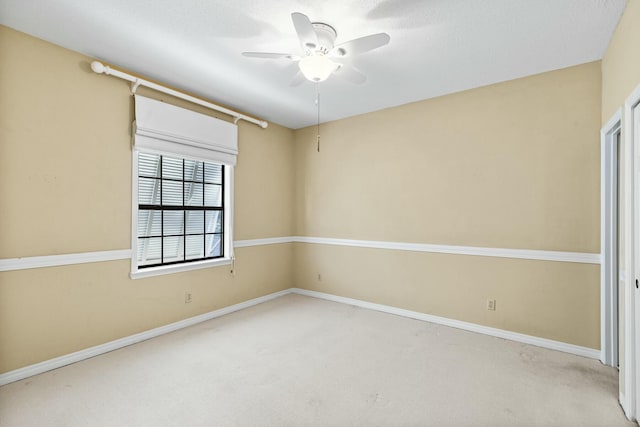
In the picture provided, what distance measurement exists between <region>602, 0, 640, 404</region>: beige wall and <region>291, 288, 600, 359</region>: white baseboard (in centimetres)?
68

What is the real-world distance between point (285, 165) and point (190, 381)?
10.7 feet

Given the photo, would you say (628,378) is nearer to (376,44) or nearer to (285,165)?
(376,44)

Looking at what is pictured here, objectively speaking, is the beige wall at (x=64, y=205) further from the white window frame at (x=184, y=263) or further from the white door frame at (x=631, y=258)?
the white door frame at (x=631, y=258)

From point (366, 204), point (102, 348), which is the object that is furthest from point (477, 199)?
point (102, 348)

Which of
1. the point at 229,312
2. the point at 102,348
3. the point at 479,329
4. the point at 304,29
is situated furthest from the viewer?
the point at 229,312

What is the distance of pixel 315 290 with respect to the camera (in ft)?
15.6

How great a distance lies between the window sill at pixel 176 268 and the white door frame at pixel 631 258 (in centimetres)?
372

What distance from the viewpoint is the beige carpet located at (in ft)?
6.36

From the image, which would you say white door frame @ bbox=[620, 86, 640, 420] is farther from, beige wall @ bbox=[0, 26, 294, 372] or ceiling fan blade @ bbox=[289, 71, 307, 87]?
beige wall @ bbox=[0, 26, 294, 372]

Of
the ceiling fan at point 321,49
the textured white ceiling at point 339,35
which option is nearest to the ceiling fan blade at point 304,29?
the ceiling fan at point 321,49

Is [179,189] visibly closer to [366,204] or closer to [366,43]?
[366,204]

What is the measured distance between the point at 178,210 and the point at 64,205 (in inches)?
42.5

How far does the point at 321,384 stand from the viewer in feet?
7.57

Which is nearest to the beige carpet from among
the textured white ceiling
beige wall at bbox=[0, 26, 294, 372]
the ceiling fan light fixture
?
beige wall at bbox=[0, 26, 294, 372]
